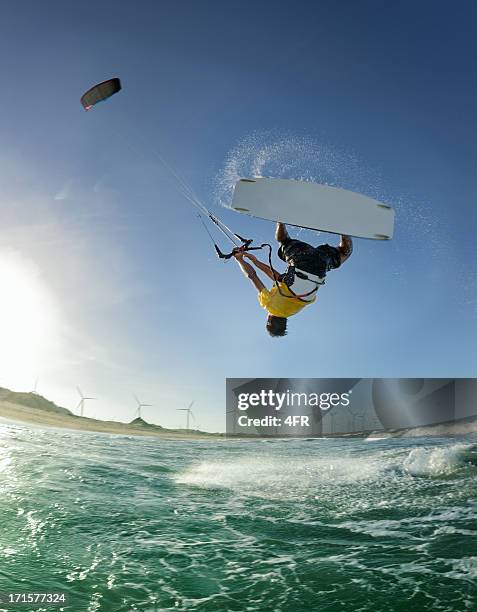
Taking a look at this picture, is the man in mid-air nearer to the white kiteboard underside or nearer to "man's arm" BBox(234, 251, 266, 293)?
"man's arm" BBox(234, 251, 266, 293)

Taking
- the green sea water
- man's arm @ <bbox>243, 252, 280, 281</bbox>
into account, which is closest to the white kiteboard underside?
man's arm @ <bbox>243, 252, 280, 281</bbox>

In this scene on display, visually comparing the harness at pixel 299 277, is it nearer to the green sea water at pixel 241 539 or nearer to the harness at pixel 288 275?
the harness at pixel 288 275

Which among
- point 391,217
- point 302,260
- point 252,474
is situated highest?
point 391,217

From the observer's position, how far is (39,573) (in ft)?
30.1

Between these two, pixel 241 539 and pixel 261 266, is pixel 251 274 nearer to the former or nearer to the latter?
pixel 261 266

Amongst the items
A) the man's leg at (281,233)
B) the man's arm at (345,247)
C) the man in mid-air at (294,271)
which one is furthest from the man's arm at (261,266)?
the man's arm at (345,247)

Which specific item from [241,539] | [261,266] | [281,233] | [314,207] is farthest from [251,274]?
[241,539]

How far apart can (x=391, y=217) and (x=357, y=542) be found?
744 centimetres

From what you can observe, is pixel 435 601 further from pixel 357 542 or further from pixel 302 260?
pixel 302 260

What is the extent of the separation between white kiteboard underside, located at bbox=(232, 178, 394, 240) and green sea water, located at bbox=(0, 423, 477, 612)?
262 inches

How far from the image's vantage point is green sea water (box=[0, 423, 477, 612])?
27.8ft

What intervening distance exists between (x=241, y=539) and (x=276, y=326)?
5.66m

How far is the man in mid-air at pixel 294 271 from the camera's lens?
829 cm

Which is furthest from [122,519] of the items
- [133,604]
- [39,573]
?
[133,604]
